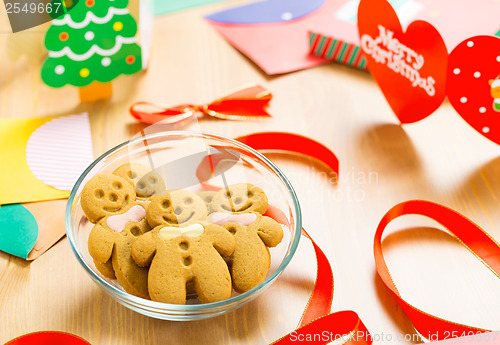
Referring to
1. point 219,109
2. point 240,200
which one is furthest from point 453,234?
point 219,109

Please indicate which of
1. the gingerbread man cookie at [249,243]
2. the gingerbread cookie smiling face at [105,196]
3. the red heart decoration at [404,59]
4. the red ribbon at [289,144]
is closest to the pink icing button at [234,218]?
the gingerbread man cookie at [249,243]

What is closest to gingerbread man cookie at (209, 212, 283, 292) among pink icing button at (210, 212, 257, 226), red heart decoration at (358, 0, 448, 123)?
pink icing button at (210, 212, 257, 226)

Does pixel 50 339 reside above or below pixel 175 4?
below

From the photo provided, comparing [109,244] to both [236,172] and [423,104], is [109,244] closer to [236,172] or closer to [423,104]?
[236,172]

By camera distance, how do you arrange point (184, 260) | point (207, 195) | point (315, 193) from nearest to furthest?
1. point (184, 260)
2. point (207, 195)
3. point (315, 193)

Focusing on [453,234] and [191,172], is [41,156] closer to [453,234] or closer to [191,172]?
[191,172]
